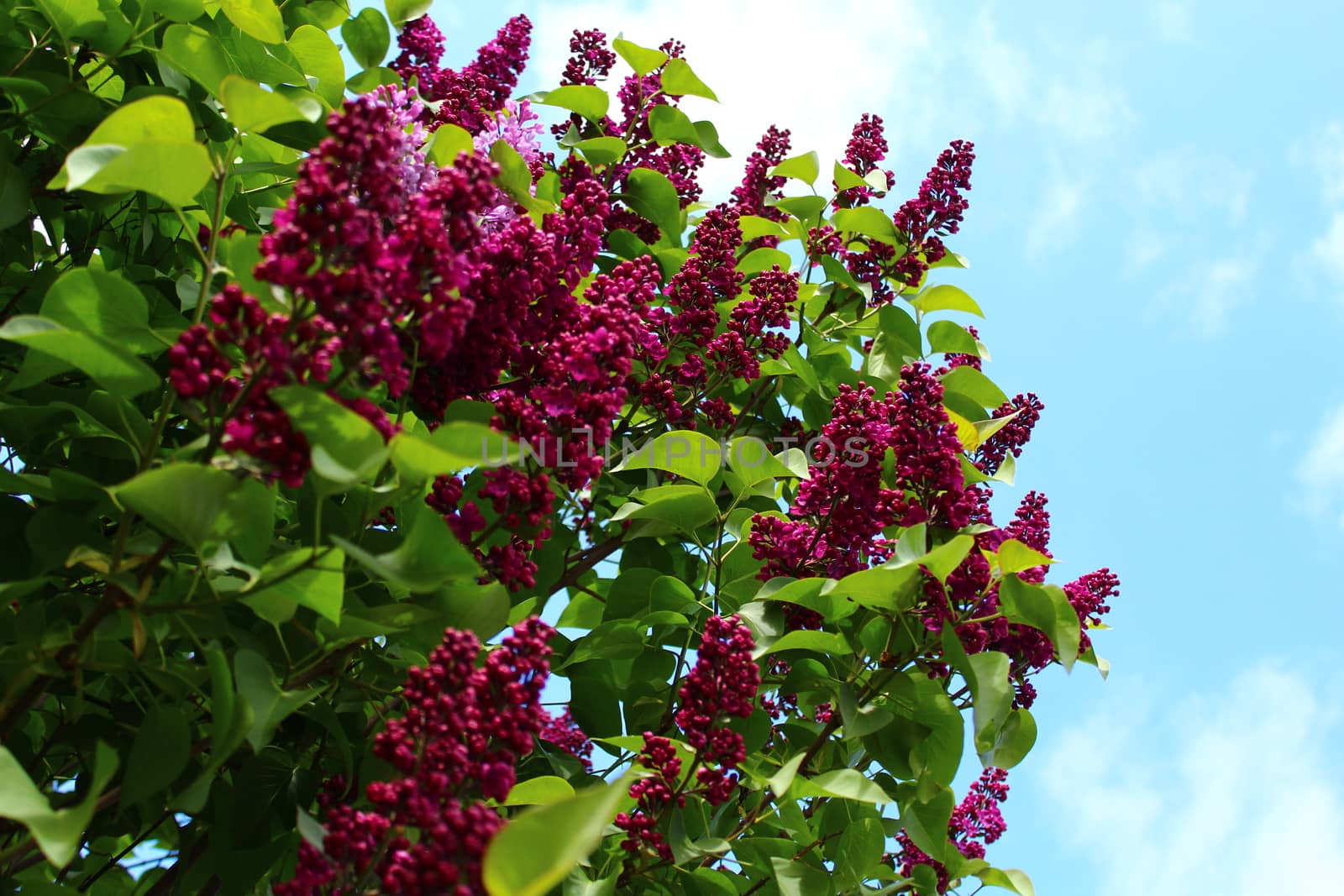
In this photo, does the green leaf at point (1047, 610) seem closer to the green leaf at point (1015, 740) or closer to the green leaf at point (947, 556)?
the green leaf at point (947, 556)

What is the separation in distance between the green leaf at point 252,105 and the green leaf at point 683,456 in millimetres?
1015

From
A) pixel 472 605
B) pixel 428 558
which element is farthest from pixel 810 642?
pixel 428 558

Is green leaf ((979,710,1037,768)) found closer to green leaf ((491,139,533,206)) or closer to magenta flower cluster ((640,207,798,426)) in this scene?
magenta flower cluster ((640,207,798,426))

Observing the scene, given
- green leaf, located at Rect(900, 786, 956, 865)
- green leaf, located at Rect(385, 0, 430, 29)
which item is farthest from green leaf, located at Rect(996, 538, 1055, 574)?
green leaf, located at Rect(385, 0, 430, 29)

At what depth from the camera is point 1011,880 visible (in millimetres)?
2719

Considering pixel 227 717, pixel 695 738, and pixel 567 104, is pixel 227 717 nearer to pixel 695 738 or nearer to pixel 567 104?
pixel 695 738

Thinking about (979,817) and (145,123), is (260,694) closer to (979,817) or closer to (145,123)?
(145,123)

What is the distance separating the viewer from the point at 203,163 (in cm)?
163

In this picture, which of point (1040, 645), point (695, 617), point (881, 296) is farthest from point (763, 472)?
point (881, 296)

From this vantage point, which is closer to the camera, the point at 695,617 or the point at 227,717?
the point at 227,717

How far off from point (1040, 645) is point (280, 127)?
2.11 metres

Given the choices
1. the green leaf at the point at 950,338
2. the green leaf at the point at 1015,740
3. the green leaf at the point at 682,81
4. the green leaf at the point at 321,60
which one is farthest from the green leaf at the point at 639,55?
the green leaf at the point at 1015,740

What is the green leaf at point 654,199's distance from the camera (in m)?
3.28

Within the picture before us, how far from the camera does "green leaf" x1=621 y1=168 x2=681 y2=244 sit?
3.28 metres
